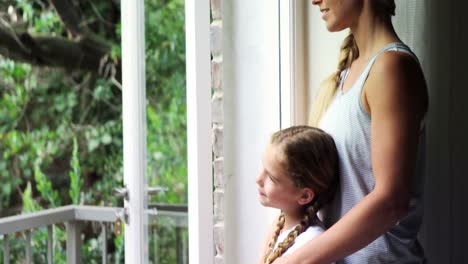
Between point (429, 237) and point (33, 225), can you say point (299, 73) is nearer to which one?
point (429, 237)

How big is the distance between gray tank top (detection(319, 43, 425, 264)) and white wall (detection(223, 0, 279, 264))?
18.3 inches

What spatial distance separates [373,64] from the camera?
1.14 meters

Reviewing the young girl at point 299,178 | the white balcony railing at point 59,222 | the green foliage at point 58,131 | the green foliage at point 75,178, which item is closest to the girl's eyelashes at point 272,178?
the young girl at point 299,178

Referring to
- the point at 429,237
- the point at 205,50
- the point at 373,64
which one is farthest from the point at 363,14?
the point at 429,237

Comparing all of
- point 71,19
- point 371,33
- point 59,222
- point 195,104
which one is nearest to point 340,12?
point 371,33

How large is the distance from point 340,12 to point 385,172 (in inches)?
15.1

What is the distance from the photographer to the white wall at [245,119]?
64.4 inches

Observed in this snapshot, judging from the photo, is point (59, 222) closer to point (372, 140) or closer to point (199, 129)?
point (199, 129)

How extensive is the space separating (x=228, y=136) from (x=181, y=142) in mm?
639

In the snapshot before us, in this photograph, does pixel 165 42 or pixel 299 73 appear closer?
pixel 299 73

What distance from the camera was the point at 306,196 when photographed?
1177 millimetres

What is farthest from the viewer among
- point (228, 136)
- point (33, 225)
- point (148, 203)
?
point (33, 225)

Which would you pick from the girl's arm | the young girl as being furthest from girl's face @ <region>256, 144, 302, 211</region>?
the girl's arm

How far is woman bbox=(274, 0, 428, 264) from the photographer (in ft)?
3.46
